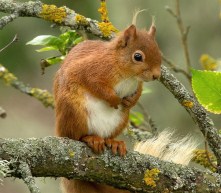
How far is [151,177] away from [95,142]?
27 centimetres

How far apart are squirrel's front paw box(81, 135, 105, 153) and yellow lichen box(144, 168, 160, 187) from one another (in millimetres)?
207

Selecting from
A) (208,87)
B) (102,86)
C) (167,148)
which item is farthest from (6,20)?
(167,148)

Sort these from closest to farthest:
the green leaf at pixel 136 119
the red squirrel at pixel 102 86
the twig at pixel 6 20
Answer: the twig at pixel 6 20 < the red squirrel at pixel 102 86 < the green leaf at pixel 136 119

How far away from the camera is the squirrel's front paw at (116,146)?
103 inches

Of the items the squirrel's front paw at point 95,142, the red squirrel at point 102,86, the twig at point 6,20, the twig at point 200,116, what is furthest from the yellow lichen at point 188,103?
the twig at point 6,20

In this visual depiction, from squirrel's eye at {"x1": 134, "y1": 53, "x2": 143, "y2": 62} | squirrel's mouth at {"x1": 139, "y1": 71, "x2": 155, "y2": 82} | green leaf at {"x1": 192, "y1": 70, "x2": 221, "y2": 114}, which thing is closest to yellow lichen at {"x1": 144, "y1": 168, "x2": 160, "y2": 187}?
green leaf at {"x1": 192, "y1": 70, "x2": 221, "y2": 114}

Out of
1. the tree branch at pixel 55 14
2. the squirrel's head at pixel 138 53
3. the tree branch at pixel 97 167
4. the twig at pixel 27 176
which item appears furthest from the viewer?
the squirrel's head at pixel 138 53

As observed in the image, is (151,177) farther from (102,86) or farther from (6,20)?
(6,20)

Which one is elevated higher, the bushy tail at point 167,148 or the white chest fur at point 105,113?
the white chest fur at point 105,113

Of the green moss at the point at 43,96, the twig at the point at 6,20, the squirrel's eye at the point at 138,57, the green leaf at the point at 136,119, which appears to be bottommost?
the green leaf at the point at 136,119

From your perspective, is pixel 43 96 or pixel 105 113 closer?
pixel 105 113

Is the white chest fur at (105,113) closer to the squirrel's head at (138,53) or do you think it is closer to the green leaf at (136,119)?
the squirrel's head at (138,53)

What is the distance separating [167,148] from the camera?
9.99 ft

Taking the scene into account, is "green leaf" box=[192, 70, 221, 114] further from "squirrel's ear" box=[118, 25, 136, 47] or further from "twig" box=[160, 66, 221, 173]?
"squirrel's ear" box=[118, 25, 136, 47]
